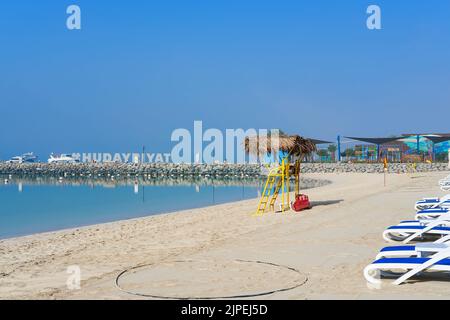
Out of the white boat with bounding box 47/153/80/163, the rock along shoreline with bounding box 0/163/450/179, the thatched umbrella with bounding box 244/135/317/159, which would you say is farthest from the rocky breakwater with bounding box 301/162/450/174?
the white boat with bounding box 47/153/80/163

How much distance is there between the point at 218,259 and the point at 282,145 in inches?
247

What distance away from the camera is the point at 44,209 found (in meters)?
19.9

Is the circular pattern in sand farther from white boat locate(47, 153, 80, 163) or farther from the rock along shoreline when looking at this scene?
white boat locate(47, 153, 80, 163)

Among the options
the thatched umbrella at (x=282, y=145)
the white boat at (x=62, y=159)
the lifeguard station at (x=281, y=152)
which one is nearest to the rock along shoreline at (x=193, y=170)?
the white boat at (x=62, y=159)

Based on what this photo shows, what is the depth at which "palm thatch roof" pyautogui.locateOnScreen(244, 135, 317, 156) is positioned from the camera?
12266 mm

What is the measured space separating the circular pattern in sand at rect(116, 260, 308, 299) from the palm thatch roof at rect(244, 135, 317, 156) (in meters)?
6.35

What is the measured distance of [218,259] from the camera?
21.0 feet

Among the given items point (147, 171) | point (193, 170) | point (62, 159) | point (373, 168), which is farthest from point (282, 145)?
point (62, 159)

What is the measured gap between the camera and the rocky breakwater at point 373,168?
37.4m

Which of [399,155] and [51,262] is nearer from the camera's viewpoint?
[51,262]

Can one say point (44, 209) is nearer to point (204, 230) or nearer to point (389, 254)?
point (204, 230)
